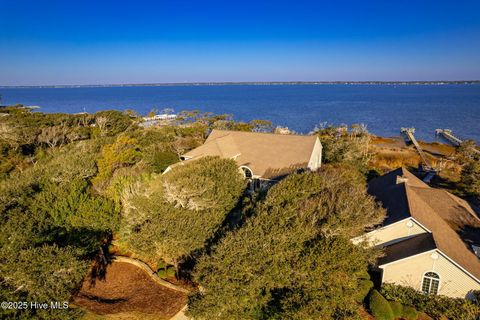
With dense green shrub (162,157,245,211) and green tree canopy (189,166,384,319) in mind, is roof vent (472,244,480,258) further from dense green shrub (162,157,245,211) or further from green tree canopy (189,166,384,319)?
dense green shrub (162,157,245,211)

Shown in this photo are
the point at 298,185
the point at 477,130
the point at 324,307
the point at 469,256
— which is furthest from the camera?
the point at 477,130

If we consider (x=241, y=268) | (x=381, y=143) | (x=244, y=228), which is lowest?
(x=381, y=143)

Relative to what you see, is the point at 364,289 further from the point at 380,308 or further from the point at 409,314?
the point at 409,314

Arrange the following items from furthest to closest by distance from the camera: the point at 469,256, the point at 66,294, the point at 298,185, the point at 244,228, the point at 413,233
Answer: the point at 298,185, the point at 413,233, the point at 469,256, the point at 244,228, the point at 66,294

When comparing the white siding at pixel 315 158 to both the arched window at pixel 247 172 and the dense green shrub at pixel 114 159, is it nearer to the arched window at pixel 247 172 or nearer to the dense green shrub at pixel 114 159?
the arched window at pixel 247 172

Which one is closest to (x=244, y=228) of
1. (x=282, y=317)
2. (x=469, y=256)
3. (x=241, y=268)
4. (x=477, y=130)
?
(x=241, y=268)

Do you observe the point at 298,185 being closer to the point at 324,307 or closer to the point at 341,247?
the point at 341,247

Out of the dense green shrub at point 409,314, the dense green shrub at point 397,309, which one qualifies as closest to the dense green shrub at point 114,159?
the dense green shrub at point 397,309
